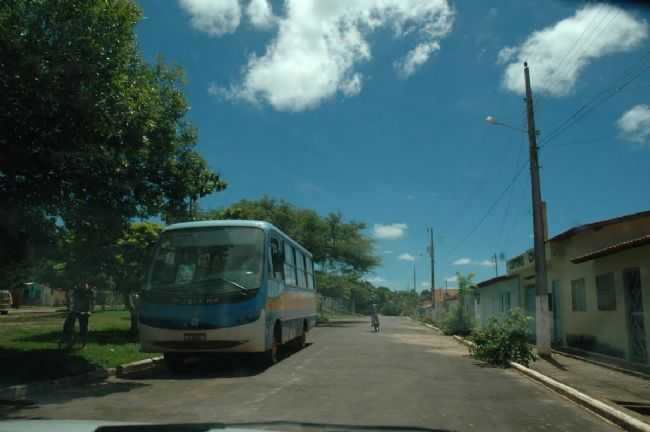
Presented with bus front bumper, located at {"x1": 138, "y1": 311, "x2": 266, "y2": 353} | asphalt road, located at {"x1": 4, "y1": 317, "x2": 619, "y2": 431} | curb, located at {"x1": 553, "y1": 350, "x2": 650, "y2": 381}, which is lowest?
asphalt road, located at {"x1": 4, "y1": 317, "x2": 619, "y2": 431}

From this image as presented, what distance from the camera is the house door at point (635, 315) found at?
47.8ft

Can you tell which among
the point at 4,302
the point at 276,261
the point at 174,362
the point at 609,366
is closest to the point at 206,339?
the point at 174,362

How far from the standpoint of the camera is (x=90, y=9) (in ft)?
31.0

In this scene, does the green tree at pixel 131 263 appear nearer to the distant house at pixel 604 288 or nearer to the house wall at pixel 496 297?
the distant house at pixel 604 288

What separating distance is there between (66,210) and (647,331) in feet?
41.3

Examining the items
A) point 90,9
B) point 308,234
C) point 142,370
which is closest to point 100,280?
point 142,370

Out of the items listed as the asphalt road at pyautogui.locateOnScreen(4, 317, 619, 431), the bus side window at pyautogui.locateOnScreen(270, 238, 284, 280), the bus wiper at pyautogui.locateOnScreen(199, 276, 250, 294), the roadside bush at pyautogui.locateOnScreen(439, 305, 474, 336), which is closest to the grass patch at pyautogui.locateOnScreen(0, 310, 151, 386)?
the asphalt road at pyautogui.locateOnScreen(4, 317, 619, 431)

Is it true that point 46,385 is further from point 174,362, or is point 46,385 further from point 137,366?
point 174,362

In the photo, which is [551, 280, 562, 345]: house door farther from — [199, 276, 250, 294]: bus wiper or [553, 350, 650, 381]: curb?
[199, 276, 250, 294]: bus wiper

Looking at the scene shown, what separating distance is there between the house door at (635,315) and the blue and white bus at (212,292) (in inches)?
341

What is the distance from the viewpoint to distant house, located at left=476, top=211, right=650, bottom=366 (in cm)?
1445

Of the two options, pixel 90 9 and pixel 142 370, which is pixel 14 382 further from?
pixel 90 9

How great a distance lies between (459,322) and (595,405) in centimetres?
2283

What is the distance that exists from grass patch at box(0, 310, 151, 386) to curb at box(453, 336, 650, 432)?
28.1 ft
